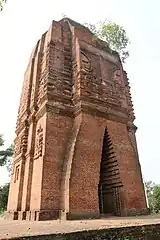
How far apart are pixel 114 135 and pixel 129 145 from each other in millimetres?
1096

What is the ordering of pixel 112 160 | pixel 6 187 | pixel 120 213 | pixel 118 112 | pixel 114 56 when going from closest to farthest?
pixel 120 213, pixel 112 160, pixel 118 112, pixel 114 56, pixel 6 187

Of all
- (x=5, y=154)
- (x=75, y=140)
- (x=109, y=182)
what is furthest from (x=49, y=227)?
(x=5, y=154)

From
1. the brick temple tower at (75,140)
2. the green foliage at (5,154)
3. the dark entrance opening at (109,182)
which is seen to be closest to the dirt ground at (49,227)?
the brick temple tower at (75,140)

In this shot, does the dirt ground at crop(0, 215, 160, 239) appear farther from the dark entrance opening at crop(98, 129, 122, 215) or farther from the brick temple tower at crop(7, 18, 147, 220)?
the dark entrance opening at crop(98, 129, 122, 215)

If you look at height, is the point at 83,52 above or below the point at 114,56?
below

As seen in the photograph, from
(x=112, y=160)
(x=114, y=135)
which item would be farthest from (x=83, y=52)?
(x=112, y=160)

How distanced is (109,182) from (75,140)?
126 inches

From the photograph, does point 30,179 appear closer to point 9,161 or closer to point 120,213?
point 120,213

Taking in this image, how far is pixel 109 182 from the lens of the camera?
11992 millimetres

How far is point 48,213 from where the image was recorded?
9.35 metres

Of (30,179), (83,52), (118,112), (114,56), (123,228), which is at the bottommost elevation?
(123,228)

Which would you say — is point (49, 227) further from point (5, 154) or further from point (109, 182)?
point (5, 154)

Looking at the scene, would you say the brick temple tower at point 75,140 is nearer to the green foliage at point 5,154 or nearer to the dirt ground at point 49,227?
the dirt ground at point 49,227

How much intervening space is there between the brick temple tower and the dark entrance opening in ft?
0.16
